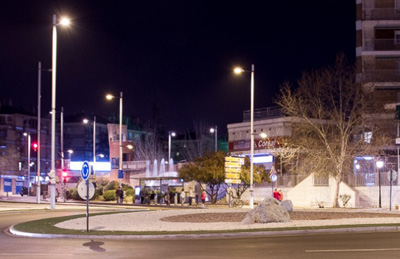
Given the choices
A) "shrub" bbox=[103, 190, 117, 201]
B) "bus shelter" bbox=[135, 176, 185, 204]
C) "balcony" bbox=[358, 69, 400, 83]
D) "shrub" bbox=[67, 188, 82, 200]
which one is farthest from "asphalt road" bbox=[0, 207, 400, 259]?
"balcony" bbox=[358, 69, 400, 83]

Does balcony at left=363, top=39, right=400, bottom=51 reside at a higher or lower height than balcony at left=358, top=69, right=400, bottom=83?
higher

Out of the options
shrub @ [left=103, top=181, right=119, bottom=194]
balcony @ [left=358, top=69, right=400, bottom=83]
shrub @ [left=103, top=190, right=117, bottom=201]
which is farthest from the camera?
shrub @ [left=103, top=181, right=119, bottom=194]

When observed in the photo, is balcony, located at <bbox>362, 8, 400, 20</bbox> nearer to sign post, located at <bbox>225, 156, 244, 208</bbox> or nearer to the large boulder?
sign post, located at <bbox>225, 156, 244, 208</bbox>

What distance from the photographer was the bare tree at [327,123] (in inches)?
1946

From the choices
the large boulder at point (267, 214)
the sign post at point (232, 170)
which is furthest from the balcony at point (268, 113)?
the large boulder at point (267, 214)

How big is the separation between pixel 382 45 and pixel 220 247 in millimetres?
54752

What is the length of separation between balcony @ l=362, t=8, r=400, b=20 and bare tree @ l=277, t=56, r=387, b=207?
19.7 meters

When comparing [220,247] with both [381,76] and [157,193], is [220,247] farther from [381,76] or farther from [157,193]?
[381,76]

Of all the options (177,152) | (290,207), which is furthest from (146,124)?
(290,207)

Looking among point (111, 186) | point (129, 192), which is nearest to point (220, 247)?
point (129, 192)

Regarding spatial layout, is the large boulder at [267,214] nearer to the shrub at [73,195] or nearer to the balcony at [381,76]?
the shrub at [73,195]

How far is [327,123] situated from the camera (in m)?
52.5

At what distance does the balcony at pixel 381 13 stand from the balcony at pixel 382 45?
8.72 ft

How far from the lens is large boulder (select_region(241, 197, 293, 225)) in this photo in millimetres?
25438
